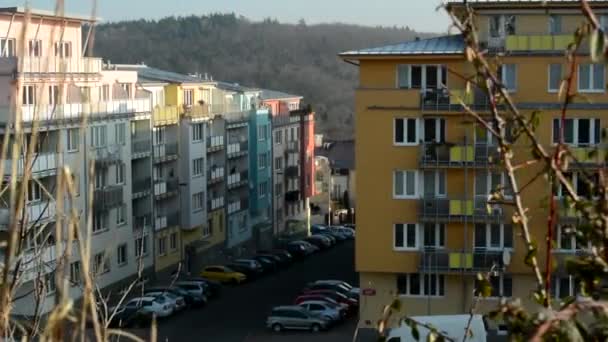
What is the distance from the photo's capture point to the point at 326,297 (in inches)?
1177

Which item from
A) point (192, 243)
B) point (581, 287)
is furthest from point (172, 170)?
point (581, 287)

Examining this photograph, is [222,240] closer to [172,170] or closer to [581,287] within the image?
[172,170]

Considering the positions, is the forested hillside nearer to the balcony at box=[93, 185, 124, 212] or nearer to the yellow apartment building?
the balcony at box=[93, 185, 124, 212]

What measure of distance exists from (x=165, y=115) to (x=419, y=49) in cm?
1423

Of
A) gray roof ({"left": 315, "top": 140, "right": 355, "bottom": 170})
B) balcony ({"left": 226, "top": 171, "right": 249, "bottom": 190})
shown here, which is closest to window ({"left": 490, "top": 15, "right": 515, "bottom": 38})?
balcony ({"left": 226, "top": 171, "right": 249, "bottom": 190})

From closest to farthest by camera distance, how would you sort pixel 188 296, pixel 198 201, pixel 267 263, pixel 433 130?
pixel 433 130, pixel 188 296, pixel 198 201, pixel 267 263

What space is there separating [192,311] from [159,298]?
3.13 m

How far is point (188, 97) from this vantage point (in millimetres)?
38125

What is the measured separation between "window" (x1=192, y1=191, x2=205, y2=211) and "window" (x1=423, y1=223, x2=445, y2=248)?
1561 centimetres

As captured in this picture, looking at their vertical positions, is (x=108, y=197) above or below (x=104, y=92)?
below

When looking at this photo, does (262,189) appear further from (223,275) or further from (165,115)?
(165,115)

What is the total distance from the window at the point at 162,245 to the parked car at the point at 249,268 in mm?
2598

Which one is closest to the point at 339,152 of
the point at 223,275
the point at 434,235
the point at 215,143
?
the point at 215,143

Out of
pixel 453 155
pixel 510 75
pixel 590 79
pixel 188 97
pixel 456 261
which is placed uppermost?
pixel 188 97
